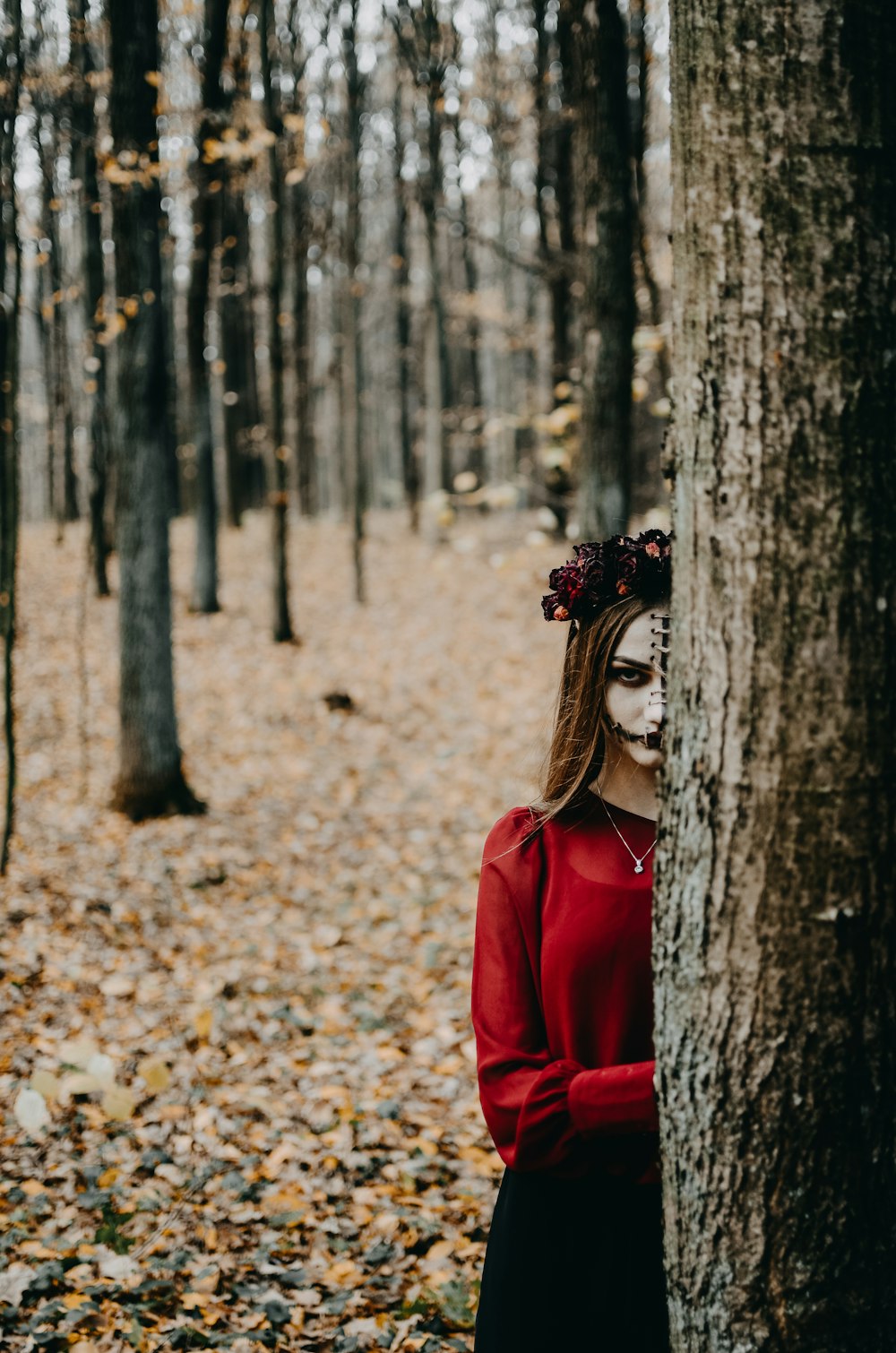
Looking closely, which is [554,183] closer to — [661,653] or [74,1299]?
[661,653]

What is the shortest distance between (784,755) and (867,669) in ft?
0.55

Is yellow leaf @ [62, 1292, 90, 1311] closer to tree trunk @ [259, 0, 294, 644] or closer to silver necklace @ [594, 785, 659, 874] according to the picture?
silver necklace @ [594, 785, 659, 874]

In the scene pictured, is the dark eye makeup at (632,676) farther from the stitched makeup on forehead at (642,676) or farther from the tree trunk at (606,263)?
the tree trunk at (606,263)

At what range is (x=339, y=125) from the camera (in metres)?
17.6

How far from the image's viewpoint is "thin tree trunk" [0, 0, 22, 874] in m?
6.13

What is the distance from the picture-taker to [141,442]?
24.4 ft

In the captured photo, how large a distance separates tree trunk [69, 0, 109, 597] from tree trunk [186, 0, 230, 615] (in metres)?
1.30

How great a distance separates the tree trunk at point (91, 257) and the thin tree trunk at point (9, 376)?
956 millimetres

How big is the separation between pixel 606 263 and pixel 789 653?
17.9 ft

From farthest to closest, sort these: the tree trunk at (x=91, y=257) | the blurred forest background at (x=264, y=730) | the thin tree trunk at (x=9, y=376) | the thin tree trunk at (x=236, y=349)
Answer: the thin tree trunk at (x=236, y=349) < the tree trunk at (x=91, y=257) < the thin tree trunk at (x=9, y=376) < the blurred forest background at (x=264, y=730)

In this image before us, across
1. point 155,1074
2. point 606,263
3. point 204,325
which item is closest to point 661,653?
point 155,1074

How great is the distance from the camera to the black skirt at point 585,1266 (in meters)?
1.87

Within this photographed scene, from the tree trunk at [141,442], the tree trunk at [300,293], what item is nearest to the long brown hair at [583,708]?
the tree trunk at [141,442]

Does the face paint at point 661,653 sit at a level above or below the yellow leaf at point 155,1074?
above
